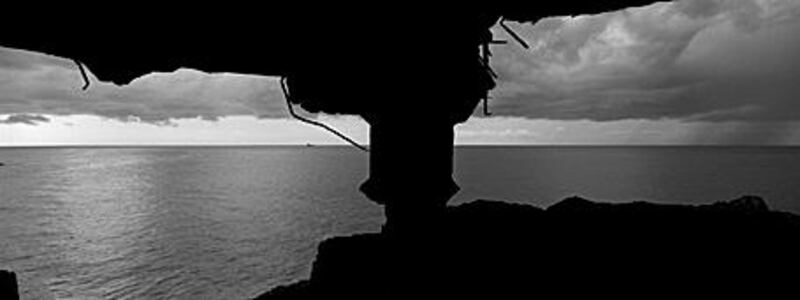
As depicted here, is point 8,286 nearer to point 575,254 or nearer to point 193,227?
point 575,254

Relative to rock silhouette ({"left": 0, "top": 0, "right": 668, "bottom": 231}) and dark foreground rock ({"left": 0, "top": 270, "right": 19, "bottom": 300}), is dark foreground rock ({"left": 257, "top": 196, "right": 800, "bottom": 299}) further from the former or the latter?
dark foreground rock ({"left": 0, "top": 270, "right": 19, "bottom": 300})

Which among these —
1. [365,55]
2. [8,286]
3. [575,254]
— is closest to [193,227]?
[8,286]

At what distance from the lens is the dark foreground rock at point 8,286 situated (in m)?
6.70

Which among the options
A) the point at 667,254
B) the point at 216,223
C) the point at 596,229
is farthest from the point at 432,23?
the point at 216,223

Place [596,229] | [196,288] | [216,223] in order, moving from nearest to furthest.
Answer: [596,229] < [196,288] < [216,223]

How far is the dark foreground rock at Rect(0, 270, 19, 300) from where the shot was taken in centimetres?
670

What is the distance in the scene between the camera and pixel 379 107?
27.8 feet

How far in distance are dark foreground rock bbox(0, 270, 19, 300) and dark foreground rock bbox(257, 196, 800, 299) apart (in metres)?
3.82

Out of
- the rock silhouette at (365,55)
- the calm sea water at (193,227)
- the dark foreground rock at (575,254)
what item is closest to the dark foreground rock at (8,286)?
the rock silhouette at (365,55)

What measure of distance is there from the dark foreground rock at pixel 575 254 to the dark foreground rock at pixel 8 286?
3.82 m

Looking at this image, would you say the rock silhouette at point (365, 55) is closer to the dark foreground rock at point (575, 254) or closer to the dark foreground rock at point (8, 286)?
the dark foreground rock at point (575, 254)

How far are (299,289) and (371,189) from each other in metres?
2.07

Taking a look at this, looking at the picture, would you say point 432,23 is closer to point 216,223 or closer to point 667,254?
point 667,254

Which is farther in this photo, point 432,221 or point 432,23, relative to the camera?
point 432,221
